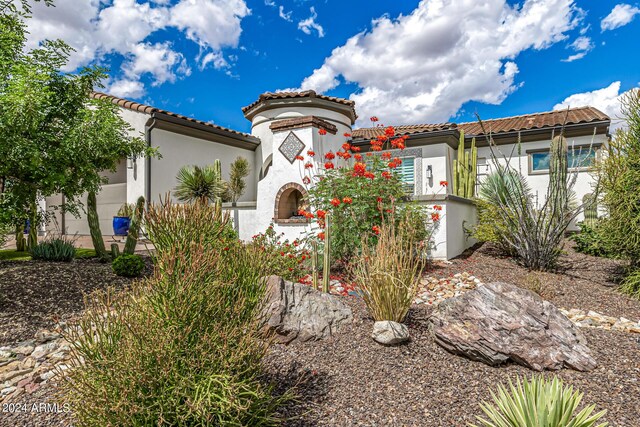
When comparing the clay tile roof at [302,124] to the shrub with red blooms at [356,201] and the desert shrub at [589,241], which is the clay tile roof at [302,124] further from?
the desert shrub at [589,241]

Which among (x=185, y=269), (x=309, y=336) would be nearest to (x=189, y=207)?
(x=185, y=269)

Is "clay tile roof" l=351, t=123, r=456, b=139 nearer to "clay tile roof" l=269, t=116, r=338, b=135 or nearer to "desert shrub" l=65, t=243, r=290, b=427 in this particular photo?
"clay tile roof" l=269, t=116, r=338, b=135

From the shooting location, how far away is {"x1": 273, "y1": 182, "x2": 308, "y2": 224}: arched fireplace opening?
8727 millimetres

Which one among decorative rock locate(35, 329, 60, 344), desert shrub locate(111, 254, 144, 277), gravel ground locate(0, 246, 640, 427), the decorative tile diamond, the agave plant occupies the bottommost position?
decorative rock locate(35, 329, 60, 344)

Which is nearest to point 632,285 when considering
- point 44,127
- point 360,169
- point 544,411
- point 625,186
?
point 625,186

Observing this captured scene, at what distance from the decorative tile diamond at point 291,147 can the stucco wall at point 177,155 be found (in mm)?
4524

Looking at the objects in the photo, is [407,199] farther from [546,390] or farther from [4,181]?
[4,181]

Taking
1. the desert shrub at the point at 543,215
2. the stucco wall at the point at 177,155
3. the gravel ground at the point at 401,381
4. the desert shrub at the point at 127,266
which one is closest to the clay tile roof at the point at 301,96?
the stucco wall at the point at 177,155

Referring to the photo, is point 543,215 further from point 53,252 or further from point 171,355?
point 53,252

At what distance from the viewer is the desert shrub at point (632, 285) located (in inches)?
248

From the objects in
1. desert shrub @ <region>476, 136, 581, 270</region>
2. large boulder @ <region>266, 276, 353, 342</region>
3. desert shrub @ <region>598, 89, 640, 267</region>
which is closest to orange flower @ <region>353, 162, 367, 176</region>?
desert shrub @ <region>476, 136, 581, 270</region>

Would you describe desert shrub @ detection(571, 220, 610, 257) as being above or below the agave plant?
below

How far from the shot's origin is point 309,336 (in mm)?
3902

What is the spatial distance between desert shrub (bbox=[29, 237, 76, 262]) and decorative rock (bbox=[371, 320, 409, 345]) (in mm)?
7267
